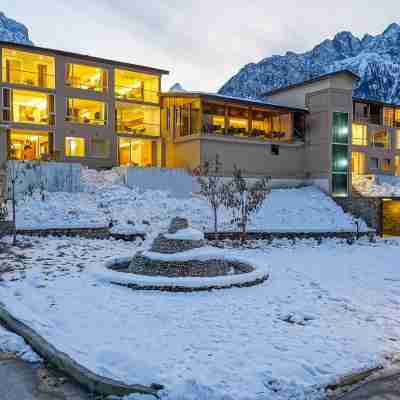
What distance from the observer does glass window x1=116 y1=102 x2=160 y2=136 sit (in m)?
31.3

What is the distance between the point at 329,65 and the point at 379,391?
178m

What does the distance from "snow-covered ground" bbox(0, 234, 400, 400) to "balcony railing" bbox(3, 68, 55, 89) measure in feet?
61.3

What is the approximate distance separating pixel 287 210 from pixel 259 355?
2138cm

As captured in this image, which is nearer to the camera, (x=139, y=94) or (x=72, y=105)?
(x=72, y=105)

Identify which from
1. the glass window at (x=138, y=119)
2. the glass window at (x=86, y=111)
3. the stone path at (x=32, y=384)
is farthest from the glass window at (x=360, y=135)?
the stone path at (x=32, y=384)

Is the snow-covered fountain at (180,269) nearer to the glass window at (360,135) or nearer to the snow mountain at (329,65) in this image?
the glass window at (360,135)

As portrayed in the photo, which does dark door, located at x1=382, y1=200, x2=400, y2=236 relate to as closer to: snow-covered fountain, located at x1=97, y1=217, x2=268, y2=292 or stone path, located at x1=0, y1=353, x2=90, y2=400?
snow-covered fountain, located at x1=97, y1=217, x2=268, y2=292

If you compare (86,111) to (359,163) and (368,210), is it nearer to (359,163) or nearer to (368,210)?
(368,210)

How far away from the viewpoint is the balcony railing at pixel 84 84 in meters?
29.4

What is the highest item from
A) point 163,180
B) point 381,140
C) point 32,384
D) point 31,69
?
point 31,69

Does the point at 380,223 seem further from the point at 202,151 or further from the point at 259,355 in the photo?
the point at 259,355

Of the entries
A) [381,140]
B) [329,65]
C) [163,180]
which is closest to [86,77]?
[163,180]

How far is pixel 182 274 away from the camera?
34.6ft

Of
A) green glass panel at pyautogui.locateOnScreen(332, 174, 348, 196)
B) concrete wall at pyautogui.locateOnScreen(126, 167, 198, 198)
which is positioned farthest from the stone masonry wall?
concrete wall at pyautogui.locateOnScreen(126, 167, 198, 198)
